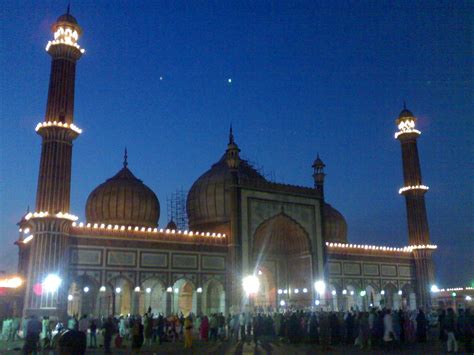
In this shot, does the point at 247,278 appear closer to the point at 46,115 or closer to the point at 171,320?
the point at 171,320

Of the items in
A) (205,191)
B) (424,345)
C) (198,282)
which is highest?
(205,191)

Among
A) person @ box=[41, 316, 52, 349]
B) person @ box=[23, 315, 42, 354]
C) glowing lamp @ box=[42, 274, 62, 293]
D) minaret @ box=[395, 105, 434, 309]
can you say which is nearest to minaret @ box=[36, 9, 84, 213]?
glowing lamp @ box=[42, 274, 62, 293]

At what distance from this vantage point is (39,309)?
22.4 m

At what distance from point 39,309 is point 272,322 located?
10.6 meters

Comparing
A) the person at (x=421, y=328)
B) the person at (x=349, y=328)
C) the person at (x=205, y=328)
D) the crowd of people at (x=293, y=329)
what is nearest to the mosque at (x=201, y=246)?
the crowd of people at (x=293, y=329)

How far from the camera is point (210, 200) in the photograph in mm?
34375

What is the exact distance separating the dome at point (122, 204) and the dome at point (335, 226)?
14.8 metres

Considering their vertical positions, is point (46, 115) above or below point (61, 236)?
above

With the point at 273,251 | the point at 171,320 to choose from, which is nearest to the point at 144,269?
the point at 171,320

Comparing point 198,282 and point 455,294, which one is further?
point 455,294

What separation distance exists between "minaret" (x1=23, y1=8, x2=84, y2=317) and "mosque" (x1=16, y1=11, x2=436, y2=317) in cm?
5

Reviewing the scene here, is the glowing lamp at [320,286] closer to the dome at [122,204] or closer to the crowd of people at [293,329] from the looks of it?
the crowd of people at [293,329]

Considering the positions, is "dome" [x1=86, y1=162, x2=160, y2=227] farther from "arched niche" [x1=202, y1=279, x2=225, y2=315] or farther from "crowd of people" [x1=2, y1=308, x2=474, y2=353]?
"crowd of people" [x1=2, y1=308, x2=474, y2=353]

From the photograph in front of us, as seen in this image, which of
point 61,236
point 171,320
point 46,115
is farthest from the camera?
point 46,115
